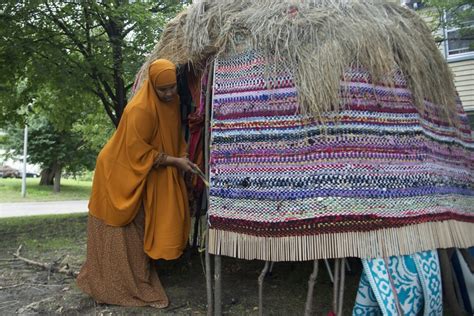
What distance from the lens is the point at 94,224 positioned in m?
3.99

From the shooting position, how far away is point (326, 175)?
10.2 feet

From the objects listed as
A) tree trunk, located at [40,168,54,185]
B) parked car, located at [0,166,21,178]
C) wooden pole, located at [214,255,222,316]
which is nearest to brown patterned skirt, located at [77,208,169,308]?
wooden pole, located at [214,255,222,316]

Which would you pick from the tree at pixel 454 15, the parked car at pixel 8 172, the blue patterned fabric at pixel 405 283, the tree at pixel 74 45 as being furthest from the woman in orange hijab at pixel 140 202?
the parked car at pixel 8 172

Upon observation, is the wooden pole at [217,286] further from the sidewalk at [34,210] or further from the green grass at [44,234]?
the sidewalk at [34,210]

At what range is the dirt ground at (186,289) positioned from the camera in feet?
12.6

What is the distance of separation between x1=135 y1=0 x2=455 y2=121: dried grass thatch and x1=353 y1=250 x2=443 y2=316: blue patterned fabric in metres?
1.19

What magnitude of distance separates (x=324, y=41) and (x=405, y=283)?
1886 mm

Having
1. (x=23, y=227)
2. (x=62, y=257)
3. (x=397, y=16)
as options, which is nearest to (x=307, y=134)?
(x=397, y=16)

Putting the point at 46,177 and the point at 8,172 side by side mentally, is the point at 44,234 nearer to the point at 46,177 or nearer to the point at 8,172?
the point at 46,177

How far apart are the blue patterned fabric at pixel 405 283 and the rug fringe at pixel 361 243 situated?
2.8 inches

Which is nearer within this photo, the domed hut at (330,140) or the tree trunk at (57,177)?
the domed hut at (330,140)

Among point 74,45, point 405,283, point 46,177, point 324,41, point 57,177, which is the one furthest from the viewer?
point 46,177

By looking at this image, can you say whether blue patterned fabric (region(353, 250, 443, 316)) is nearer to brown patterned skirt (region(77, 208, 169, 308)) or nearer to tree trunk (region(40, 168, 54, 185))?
brown patterned skirt (region(77, 208, 169, 308))

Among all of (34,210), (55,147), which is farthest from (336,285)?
(55,147)
